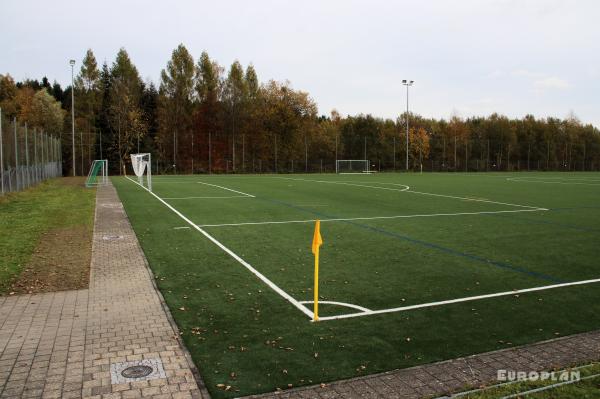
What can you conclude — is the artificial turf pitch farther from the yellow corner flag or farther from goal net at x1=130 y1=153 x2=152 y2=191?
goal net at x1=130 y1=153 x2=152 y2=191

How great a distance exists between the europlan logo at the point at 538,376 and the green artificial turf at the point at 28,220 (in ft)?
22.2

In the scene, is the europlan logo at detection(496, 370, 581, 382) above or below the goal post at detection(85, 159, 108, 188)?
below

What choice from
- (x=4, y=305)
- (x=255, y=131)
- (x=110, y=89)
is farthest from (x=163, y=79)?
(x=4, y=305)

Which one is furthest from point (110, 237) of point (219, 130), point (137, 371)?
point (219, 130)

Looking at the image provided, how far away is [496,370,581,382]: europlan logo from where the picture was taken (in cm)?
433

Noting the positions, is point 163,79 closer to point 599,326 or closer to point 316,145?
point 316,145

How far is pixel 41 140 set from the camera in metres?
32.8

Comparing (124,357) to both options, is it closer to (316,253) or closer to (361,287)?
(316,253)

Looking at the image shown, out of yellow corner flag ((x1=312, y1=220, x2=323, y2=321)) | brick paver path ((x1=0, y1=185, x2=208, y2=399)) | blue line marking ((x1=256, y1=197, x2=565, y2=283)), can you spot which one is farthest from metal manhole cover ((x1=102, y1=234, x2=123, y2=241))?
yellow corner flag ((x1=312, y1=220, x2=323, y2=321))

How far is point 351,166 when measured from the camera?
204 feet

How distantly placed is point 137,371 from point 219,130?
58.5 metres

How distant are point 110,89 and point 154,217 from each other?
164ft

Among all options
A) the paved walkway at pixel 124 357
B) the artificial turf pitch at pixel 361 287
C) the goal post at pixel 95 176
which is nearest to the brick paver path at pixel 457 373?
the paved walkway at pixel 124 357

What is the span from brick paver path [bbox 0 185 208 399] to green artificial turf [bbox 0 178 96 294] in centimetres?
145
